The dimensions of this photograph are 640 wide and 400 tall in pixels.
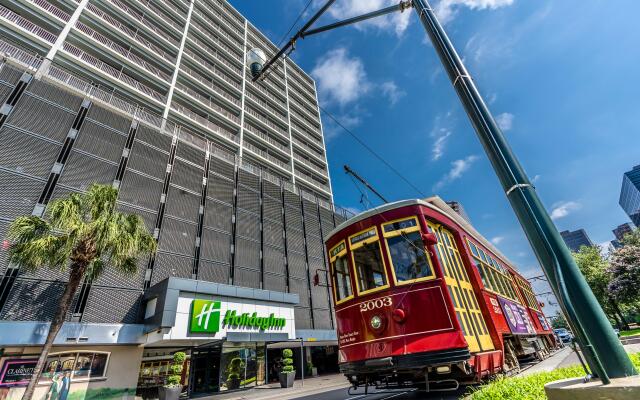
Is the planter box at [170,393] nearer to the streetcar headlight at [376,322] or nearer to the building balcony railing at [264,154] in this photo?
the streetcar headlight at [376,322]

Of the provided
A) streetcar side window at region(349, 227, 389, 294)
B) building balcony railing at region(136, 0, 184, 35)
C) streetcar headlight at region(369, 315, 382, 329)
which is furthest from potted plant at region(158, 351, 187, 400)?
building balcony railing at region(136, 0, 184, 35)

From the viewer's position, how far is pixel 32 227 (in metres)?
12.0

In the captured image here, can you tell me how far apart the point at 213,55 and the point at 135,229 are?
33.3 metres

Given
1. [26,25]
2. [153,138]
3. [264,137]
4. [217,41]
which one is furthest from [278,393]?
[217,41]

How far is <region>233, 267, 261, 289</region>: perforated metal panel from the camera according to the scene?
2284cm

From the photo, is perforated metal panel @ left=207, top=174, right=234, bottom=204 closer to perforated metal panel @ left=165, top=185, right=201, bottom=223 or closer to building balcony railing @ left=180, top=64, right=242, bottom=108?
perforated metal panel @ left=165, top=185, right=201, bottom=223

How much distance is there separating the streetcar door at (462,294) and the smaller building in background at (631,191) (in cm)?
11261

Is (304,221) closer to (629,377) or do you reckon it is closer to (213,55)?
(213,55)

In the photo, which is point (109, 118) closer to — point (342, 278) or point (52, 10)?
point (52, 10)

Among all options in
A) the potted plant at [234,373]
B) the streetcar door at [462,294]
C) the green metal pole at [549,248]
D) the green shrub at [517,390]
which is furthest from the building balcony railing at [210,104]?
the green shrub at [517,390]

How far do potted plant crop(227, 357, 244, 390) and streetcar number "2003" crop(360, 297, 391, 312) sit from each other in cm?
1480

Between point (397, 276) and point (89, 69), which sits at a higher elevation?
point (89, 69)

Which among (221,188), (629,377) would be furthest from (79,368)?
(629,377)

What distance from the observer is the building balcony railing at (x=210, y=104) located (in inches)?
1298
